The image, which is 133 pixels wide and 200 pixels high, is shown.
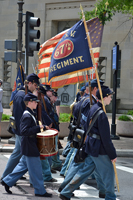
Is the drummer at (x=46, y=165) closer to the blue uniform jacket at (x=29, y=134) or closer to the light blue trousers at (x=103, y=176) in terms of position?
the blue uniform jacket at (x=29, y=134)

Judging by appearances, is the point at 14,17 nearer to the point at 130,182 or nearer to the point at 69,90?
the point at 69,90

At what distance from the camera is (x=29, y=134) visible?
5.99m

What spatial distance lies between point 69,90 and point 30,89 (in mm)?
16762

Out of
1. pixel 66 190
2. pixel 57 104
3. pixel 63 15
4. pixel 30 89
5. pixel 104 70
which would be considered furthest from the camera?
pixel 63 15

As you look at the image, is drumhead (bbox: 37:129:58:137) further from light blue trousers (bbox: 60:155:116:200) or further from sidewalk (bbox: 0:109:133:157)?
sidewalk (bbox: 0:109:133:157)

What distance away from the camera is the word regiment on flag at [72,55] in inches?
271

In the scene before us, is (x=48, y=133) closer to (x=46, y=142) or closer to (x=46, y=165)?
(x=46, y=142)

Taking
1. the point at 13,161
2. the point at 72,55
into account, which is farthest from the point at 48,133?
the point at 72,55

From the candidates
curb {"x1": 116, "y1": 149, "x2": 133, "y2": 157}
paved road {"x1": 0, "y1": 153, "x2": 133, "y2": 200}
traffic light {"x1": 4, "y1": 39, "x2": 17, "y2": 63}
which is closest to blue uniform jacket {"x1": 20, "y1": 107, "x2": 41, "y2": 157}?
paved road {"x1": 0, "y1": 153, "x2": 133, "y2": 200}

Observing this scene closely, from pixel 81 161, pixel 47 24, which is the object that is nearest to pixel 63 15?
pixel 47 24

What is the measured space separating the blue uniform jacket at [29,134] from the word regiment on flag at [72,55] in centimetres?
156

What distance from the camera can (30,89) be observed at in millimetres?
7000

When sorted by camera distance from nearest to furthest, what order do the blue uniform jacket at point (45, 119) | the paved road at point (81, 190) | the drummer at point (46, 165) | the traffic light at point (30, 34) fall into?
the paved road at point (81, 190) → the drummer at point (46, 165) → the blue uniform jacket at point (45, 119) → the traffic light at point (30, 34)

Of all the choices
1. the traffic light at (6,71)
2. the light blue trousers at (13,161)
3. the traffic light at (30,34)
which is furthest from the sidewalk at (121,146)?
the traffic light at (6,71)
